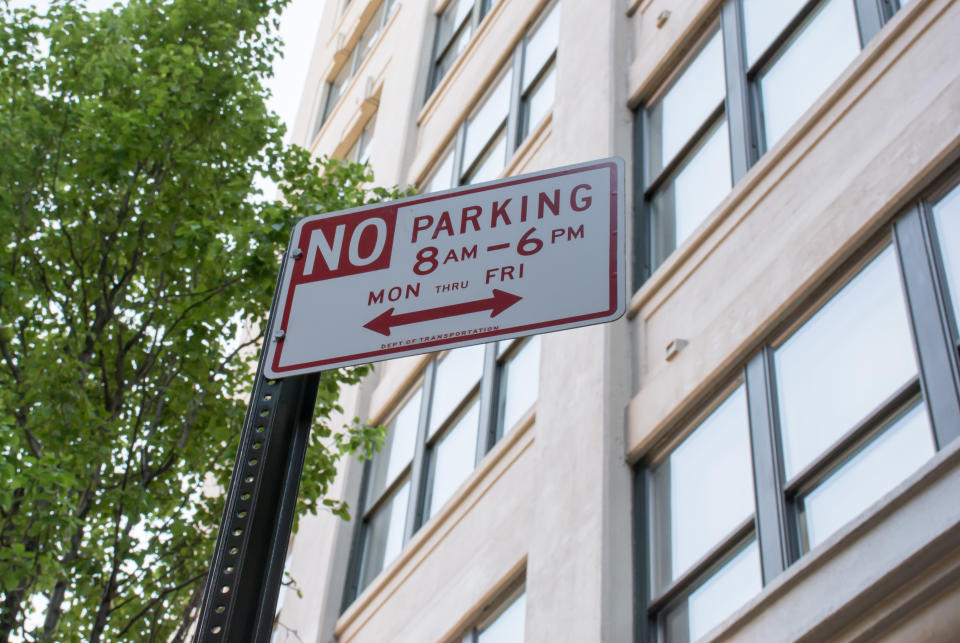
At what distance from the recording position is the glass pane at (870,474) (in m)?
6.16

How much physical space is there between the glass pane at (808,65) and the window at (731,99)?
0.01 m

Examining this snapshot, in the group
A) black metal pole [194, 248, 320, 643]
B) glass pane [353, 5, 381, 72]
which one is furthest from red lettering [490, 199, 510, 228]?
glass pane [353, 5, 381, 72]

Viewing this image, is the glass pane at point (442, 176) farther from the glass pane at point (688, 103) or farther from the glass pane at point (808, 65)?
the glass pane at point (808, 65)

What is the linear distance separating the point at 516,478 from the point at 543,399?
729 millimetres

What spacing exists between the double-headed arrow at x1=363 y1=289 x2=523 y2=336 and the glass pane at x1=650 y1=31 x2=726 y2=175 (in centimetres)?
747

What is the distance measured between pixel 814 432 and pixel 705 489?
3.53 ft

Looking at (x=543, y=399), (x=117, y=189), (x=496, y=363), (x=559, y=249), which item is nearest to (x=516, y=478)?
(x=543, y=399)

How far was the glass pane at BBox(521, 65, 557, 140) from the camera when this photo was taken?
14.3 m

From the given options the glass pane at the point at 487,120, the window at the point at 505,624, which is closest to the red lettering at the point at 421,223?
the window at the point at 505,624

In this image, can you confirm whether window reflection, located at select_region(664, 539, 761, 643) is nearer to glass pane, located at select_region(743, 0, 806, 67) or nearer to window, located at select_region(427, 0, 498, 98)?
glass pane, located at select_region(743, 0, 806, 67)

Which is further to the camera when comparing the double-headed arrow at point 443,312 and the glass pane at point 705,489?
the glass pane at point 705,489

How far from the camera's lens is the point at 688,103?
10.9 metres

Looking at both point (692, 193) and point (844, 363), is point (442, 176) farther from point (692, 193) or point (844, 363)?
point (844, 363)

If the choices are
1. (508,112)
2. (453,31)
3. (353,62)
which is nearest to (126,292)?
(508,112)
